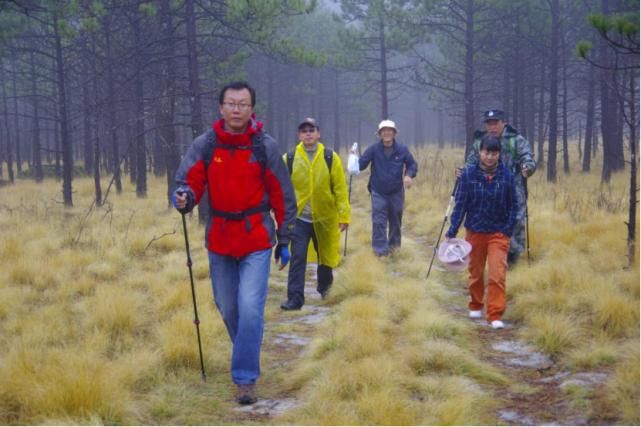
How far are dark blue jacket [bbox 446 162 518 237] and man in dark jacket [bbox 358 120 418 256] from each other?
2.82 m

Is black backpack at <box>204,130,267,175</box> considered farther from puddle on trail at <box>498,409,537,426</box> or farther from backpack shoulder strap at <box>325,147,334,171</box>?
backpack shoulder strap at <box>325,147,334,171</box>

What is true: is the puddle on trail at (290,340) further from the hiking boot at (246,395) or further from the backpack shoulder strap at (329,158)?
the backpack shoulder strap at (329,158)

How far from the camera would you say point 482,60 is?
26484mm

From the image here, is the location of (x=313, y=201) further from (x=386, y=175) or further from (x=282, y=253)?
(x=282, y=253)

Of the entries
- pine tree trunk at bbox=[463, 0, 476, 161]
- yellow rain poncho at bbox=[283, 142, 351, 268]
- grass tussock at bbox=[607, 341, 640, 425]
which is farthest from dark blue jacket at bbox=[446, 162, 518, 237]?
pine tree trunk at bbox=[463, 0, 476, 161]

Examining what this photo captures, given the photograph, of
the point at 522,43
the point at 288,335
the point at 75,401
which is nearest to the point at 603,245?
the point at 288,335

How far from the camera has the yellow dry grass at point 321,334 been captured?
4.20m

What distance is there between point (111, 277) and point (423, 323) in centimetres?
477

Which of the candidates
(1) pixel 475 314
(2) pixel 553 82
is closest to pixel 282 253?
(1) pixel 475 314

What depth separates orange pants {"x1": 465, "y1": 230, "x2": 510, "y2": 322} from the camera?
647 centimetres

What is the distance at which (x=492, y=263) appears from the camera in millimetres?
6500

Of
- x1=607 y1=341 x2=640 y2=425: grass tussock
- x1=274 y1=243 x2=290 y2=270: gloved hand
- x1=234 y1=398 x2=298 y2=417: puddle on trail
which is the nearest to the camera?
x1=607 y1=341 x2=640 y2=425: grass tussock

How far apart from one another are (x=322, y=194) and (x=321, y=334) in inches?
74.5

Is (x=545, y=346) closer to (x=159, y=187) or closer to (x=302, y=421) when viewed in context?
(x=302, y=421)
